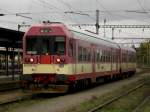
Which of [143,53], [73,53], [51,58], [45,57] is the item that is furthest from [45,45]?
[143,53]

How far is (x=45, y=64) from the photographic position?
22.5m

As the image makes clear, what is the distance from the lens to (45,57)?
2259 cm

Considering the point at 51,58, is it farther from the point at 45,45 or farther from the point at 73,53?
the point at 73,53

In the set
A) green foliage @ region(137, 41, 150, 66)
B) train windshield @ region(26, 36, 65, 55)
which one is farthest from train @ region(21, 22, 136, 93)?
green foliage @ region(137, 41, 150, 66)

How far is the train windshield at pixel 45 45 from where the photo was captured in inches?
890

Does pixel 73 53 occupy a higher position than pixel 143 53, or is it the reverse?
pixel 143 53

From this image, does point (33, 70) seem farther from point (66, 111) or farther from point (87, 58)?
point (66, 111)

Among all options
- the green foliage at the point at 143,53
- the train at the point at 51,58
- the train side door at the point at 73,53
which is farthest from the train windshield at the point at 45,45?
the green foliage at the point at 143,53

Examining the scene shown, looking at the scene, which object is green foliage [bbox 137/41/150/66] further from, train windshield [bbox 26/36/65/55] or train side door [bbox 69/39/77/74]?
train windshield [bbox 26/36/65/55]

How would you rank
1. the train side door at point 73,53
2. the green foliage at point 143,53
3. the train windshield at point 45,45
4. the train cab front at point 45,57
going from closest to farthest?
the train cab front at point 45,57, the train windshield at point 45,45, the train side door at point 73,53, the green foliage at point 143,53

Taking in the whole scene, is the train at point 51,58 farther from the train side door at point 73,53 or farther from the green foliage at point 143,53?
the green foliage at point 143,53

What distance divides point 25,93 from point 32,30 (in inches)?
133

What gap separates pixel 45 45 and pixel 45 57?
1.98 feet

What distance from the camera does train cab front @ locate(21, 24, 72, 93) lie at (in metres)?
22.3
